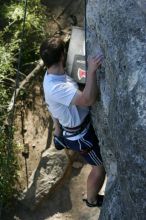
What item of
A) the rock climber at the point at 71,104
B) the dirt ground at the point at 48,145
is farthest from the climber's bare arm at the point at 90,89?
the dirt ground at the point at 48,145

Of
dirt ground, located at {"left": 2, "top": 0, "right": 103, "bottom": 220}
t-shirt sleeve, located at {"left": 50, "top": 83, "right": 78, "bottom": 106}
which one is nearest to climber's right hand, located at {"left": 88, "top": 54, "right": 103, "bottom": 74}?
t-shirt sleeve, located at {"left": 50, "top": 83, "right": 78, "bottom": 106}

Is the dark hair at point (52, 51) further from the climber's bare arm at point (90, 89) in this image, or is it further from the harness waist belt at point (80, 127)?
the harness waist belt at point (80, 127)

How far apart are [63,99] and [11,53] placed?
3384 mm

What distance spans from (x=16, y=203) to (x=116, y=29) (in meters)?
4.63

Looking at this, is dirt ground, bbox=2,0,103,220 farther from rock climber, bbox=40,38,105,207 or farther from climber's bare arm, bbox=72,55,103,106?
climber's bare arm, bbox=72,55,103,106

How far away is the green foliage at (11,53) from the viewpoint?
792cm

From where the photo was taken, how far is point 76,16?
31.3ft

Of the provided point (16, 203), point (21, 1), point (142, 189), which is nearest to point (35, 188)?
point (16, 203)

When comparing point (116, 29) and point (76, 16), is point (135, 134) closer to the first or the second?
point (116, 29)

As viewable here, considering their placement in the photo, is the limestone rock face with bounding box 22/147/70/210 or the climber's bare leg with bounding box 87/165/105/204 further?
the limestone rock face with bounding box 22/147/70/210

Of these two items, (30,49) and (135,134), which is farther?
(30,49)

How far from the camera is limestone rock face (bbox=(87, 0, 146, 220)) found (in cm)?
411

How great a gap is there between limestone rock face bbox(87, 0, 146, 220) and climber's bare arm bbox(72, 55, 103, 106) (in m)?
0.07

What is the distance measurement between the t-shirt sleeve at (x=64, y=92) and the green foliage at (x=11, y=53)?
2863mm
